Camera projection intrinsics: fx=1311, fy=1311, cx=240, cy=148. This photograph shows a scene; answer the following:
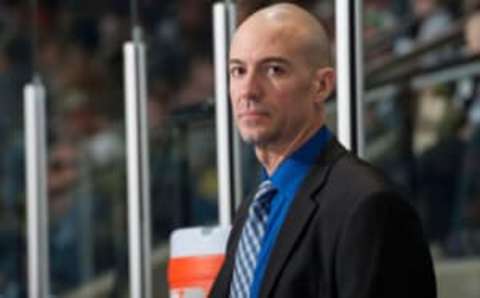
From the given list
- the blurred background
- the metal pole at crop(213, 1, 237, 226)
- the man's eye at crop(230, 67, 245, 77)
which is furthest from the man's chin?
the metal pole at crop(213, 1, 237, 226)

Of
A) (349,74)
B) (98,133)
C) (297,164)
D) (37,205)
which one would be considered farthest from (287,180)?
(98,133)

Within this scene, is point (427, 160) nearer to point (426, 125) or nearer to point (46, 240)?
point (426, 125)

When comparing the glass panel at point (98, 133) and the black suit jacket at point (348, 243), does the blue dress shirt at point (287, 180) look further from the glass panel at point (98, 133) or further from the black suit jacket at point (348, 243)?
the glass panel at point (98, 133)

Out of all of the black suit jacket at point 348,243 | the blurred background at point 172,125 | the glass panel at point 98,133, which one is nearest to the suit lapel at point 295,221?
the black suit jacket at point 348,243

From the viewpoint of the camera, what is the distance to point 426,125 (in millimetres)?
4383

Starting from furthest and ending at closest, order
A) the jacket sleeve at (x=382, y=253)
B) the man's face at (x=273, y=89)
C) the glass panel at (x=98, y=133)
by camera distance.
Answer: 1. the glass panel at (x=98, y=133)
2. the man's face at (x=273, y=89)
3. the jacket sleeve at (x=382, y=253)

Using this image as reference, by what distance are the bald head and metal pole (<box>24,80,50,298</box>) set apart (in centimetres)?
273

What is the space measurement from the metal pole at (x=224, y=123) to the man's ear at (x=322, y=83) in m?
1.88

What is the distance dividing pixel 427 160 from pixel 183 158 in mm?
941

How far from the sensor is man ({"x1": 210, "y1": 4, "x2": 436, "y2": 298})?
1913 millimetres

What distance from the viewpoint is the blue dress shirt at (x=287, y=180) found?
2051mm

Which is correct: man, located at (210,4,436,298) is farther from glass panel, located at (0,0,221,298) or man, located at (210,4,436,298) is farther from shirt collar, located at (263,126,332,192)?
glass panel, located at (0,0,221,298)

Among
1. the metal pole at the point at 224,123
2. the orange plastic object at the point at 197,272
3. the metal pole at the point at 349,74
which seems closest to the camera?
the orange plastic object at the point at 197,272

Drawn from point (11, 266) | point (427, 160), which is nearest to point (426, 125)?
point (427, 160)
